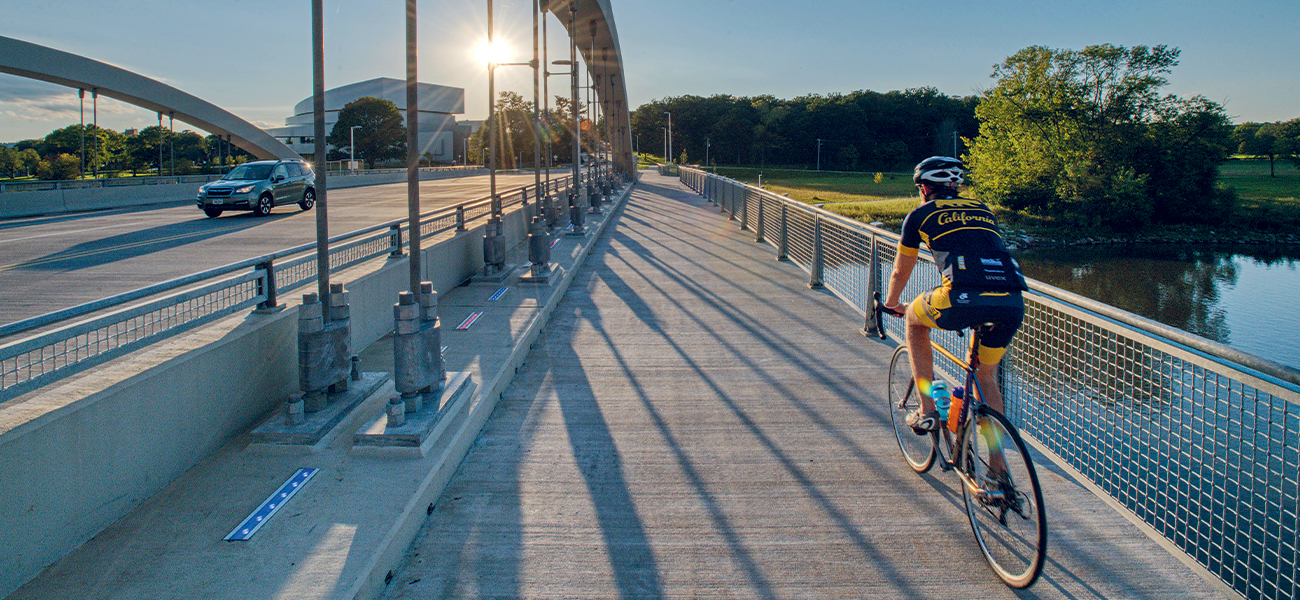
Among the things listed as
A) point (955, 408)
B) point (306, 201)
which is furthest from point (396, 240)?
point (306, 201)

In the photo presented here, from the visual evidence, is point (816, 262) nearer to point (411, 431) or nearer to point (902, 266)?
point (902, 266)

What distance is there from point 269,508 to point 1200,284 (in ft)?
147

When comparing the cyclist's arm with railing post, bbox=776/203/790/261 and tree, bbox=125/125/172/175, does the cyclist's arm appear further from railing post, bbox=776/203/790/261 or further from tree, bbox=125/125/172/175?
tree, bbox=125/125/172/175

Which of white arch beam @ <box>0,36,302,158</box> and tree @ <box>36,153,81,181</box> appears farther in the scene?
tree @ <box>36,153,81,181</box>

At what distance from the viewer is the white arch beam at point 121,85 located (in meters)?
33.8

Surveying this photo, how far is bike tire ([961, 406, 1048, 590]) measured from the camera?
3.21 metres

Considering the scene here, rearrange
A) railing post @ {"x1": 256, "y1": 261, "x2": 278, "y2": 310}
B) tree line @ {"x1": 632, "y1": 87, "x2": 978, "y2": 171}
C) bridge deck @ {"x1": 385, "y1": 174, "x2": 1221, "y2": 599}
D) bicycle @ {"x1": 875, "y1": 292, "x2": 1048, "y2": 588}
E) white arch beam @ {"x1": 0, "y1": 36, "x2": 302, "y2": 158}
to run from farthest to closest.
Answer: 1. tree line @ {"x1": 632, "y1": 87, "x2": 978, "y2": 171}
2. white arch beam @ {"x1": 0, "y1": 36, "x2": 302, "y2": 158}
3. railing post @ {"x1": 256, "y1": 261, "x2": 278, "y2": 310}
4. bridge deck @ {"x1": 385, "y1": 174, "x2": 1221, "y2": 599}
5. bicycle @ {"x1": 875, "y1": 292, "x2": 1048, "y2": 588}

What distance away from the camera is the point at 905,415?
4852 millimetres

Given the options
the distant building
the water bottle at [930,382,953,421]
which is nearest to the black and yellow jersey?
the water bottle at [930,382,953,421]

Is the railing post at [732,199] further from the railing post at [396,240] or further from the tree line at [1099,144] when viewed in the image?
the tree line at [1099,144]

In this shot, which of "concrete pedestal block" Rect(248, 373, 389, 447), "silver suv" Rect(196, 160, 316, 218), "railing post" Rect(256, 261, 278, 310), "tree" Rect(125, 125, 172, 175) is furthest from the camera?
"tree" Rect(125, 125, 172, 175)

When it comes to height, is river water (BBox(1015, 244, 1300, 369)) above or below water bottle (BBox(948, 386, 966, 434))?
below

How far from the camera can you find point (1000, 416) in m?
3.45

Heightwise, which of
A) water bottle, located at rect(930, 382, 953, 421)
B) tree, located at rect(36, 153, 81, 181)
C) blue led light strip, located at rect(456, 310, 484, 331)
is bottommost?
blue led light strip, located at rect(456, 310, 484, 331)
